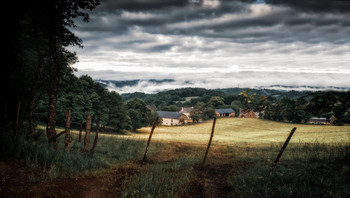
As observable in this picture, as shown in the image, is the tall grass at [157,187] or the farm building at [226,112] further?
the farm building at [226,112]

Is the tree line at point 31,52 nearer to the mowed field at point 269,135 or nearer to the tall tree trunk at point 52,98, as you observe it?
the tall tree trunk at point 52,98

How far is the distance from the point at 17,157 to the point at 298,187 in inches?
427

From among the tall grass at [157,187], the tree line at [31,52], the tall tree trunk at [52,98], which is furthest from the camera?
the tall tree trunk at [52,98]

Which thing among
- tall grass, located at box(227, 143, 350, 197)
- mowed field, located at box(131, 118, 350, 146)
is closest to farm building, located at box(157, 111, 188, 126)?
mowed field, located at box(131, 118, 350, 146)

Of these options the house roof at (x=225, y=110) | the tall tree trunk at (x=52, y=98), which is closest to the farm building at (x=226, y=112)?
the house roof at (x=225, y=110)

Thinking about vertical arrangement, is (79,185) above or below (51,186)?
below

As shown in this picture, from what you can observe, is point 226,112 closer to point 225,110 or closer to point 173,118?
point 225,110

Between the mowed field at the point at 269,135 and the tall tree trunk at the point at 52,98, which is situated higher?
the tall tree trunk at the point at 52,98

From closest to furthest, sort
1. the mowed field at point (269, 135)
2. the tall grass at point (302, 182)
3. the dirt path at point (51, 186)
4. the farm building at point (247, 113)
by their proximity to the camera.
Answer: the farm building at point (247, 113), the tall grass at point (302, 182), the dirt path at point (51, 186), the mowed field at point (269, 135)

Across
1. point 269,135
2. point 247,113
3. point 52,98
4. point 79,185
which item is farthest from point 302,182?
point 269,135

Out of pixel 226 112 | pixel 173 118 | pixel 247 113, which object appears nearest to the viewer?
pixel 247 113

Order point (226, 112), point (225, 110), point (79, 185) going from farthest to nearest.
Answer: point (225, 110), point (226, 112), point (79, 185)

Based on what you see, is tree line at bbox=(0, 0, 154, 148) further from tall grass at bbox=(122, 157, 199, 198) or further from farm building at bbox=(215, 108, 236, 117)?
farm building at bbox=(215, 108, 236, 117)

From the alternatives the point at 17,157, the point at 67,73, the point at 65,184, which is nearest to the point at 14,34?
the point at 17,157
